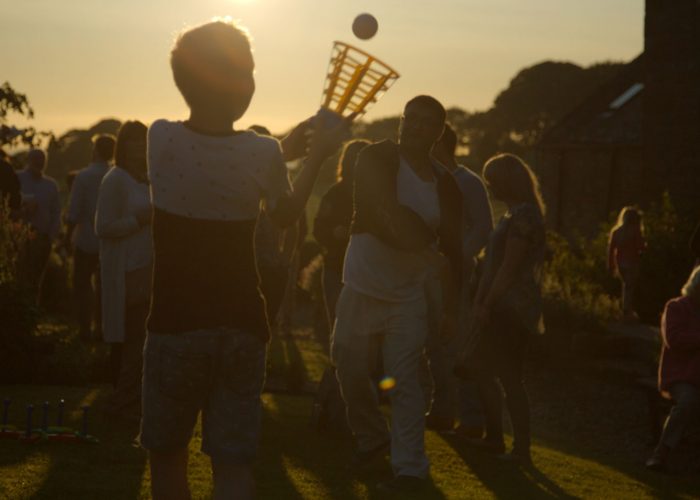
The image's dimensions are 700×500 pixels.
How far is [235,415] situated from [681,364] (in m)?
5.46

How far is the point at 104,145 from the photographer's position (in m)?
11.9

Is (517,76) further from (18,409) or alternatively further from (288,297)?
(18,409)

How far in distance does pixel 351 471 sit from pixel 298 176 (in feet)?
11.1

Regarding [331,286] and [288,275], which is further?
[331,286]

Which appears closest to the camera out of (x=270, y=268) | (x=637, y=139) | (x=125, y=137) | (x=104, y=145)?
(x=270, y=268)

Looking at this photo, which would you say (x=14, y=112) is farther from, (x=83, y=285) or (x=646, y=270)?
(x=646, y=270)

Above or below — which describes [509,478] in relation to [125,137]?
below

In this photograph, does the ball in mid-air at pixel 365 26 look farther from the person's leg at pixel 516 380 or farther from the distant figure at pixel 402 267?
the person's leg at pixel 516 380

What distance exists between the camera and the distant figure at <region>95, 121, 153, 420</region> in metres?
8.10

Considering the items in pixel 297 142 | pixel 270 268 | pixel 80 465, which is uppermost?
pixel 297 142

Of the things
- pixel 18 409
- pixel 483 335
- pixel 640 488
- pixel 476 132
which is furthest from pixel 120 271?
pixel 476 132

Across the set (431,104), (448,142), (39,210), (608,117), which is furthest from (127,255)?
(608,117)

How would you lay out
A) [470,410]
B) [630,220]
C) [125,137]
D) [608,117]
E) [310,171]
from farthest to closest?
[608,117] → [630,220] → [470,410] → [125,137] → [310,171]

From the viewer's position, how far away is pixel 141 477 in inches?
271
